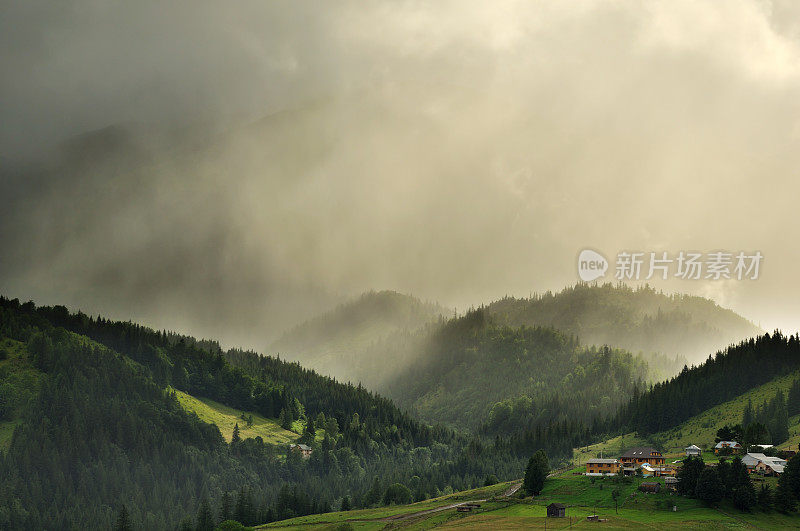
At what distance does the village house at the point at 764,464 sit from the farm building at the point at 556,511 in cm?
4597

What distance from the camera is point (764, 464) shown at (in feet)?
630

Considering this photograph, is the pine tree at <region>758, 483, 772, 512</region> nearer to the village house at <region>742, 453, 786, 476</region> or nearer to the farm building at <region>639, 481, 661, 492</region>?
the village house at <region>742, 453, 786, 476</region>

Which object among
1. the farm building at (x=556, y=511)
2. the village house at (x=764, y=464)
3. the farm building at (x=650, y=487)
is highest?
the village house at (x=764, y=464)

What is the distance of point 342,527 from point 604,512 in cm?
6465

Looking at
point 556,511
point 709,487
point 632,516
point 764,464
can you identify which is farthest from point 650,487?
point 764,464

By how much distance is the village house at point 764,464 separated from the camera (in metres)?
188

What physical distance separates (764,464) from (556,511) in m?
53.3

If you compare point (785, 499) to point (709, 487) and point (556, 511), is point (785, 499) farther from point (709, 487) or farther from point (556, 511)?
point (556, 511)

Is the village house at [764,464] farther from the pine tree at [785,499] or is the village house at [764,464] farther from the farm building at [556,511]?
the farm building at [556,511]

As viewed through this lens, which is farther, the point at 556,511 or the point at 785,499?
the point at 556,511

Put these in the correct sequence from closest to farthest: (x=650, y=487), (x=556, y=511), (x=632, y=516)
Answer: (x=632, y=516)
(x=556, y=511)
(x=650, y=487)

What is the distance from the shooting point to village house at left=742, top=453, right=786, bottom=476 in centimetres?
18850

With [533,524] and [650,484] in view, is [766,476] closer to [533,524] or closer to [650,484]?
[650,484]

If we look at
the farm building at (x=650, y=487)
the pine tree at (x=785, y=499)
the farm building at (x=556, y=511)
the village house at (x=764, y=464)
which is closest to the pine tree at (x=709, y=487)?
the pine tree at (x=785, y=499)
